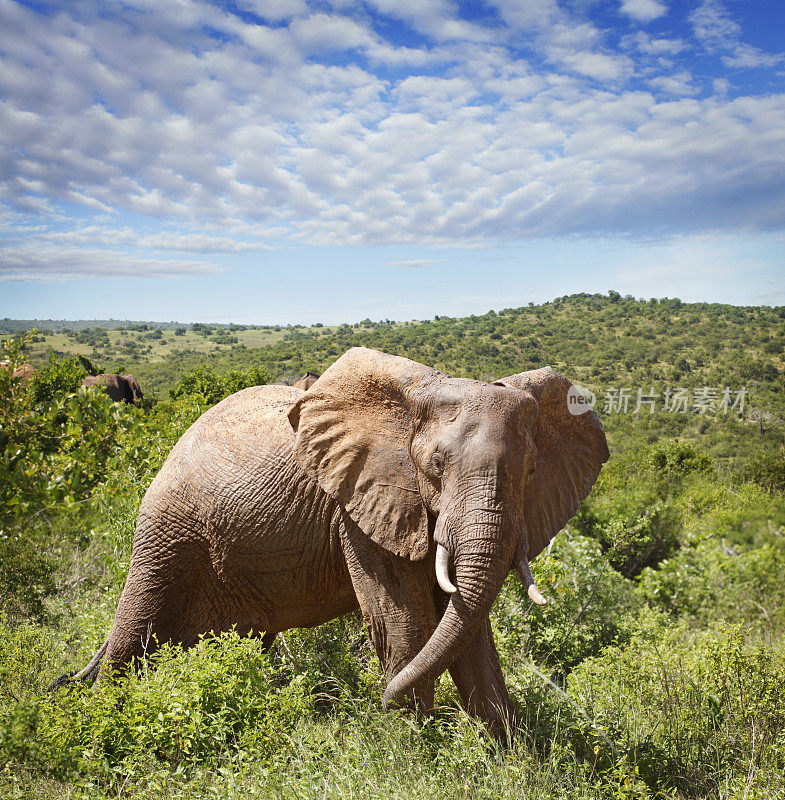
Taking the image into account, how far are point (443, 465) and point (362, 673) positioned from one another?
9.02 feet

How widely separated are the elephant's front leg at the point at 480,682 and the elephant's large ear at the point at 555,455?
2.79 ft

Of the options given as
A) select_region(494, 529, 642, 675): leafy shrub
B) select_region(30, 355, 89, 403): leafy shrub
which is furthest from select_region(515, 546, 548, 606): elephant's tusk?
select_region(30, 355, 89, 403): leafy shrub

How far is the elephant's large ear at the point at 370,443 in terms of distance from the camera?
4371 mm

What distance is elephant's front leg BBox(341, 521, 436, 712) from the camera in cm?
455

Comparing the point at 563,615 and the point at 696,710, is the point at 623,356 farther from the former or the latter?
the point at 696,710

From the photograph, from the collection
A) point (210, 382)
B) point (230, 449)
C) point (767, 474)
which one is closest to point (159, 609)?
point (230, 449)

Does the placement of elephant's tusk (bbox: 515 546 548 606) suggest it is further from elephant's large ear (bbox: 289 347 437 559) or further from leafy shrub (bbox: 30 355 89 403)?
leafy shrub (bbox: 30 355 89 403)

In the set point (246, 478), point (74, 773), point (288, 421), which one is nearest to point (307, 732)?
point (74, 773)

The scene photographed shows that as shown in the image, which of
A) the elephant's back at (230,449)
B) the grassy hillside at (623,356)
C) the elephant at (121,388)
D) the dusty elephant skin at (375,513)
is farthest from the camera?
the grassy hillside at (623,356)

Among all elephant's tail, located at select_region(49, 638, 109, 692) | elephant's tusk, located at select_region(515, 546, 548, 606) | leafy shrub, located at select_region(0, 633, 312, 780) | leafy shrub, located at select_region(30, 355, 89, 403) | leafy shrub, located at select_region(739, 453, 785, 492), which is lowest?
leafy shrub, located at select_region(739, 453, 785, 492)

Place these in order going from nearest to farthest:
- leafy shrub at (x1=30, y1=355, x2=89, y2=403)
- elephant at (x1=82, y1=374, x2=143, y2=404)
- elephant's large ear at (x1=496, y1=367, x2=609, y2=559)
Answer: elephant's large ear at (x1=496, y1=367, x2=609, y2=559), leafy shrub at (x1=30, y1=355, x2=89, y2=403), elephant at (x1=82, y1=374, x2=143, y2=404)

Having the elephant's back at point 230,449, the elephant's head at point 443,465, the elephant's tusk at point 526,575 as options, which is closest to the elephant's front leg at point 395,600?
the elephant's head at point 443,465

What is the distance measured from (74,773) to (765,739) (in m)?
5.63

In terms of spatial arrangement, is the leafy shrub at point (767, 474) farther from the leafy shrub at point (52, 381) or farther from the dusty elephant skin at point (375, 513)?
the leafy shrub at point (52, 381)
